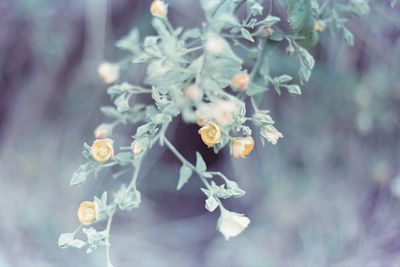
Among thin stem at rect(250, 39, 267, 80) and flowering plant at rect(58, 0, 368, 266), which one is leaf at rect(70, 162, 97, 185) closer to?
flowering plant at rect(58, 0, 368, 266)

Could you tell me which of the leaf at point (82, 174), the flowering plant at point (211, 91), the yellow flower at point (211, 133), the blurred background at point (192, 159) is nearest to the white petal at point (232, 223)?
the flowering plant at point (211, 91)

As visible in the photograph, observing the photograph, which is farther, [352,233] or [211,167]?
[211,167]

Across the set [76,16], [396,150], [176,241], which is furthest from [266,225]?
[76,16]

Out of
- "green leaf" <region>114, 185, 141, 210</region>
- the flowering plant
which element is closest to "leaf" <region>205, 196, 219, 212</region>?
the flowering plant

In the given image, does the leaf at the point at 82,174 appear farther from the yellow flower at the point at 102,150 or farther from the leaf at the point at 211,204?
the leaf at the point at 211,204

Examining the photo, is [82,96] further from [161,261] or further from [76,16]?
[161,261]

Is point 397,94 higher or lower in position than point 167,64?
lower
